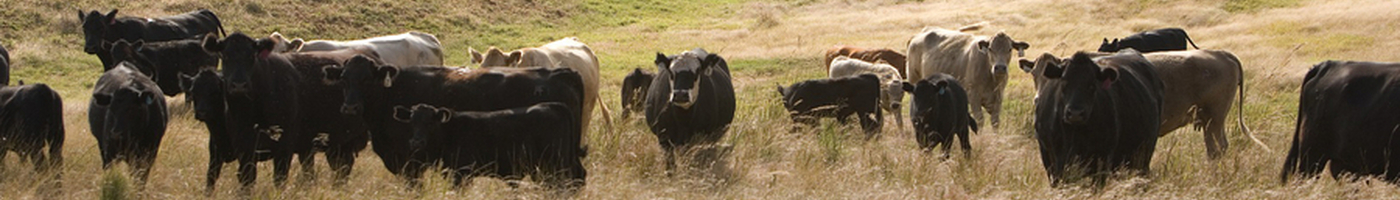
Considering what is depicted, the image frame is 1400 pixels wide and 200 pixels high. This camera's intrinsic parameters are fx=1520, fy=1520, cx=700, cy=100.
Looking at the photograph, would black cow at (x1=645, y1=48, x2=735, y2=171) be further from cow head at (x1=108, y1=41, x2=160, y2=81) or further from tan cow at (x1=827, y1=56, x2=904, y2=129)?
cow head at (x1=108, y1=41, x2=160, y2=81)

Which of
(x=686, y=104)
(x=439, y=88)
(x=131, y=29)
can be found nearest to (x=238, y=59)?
(x=439, y=88)

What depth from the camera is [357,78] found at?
910 cm

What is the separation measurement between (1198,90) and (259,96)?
23.2 feet

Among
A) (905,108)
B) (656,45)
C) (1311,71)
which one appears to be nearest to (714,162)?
(1311,71)

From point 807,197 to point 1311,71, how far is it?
3.47 metres

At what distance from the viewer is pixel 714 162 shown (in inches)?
410

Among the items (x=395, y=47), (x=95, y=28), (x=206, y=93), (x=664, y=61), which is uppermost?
(x=206, y=93)

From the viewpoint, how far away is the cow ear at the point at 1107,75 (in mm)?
8758

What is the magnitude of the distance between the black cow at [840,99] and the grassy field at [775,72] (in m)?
0.25

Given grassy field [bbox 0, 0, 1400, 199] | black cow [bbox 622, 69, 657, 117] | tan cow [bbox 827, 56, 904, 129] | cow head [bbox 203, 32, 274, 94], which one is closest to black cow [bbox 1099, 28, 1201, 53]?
grassy field [bbox 0, 0, 1400, 199]

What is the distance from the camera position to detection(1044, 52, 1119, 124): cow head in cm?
865

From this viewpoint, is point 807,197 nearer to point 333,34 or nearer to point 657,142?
point 657,142

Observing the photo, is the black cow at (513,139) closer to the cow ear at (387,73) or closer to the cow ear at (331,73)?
the cow ear at (387,73)

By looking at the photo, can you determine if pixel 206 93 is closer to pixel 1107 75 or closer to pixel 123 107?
pixel 123 107
